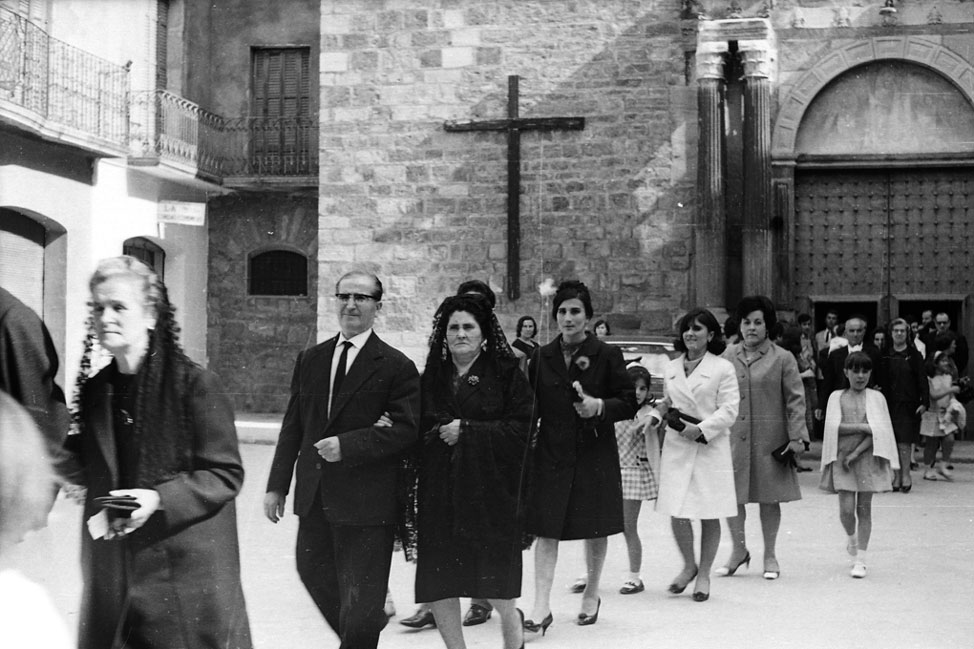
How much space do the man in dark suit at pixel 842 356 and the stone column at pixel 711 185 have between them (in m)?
3.46

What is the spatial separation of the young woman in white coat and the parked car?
2656 millimetres

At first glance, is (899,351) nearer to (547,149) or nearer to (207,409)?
(547,149)

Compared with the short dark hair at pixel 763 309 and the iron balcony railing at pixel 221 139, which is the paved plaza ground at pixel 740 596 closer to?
the short dark hair at pixel 763 309

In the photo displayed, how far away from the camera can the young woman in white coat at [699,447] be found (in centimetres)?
680

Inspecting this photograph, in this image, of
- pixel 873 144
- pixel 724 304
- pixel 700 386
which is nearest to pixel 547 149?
pixel 724 304

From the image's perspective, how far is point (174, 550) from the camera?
3311 mm

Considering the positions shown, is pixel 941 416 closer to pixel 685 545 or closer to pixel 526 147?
pixel 685 545

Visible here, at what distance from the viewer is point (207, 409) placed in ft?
11.2

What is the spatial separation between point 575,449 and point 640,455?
1347mm

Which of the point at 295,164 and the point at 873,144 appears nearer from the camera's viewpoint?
the point at 873,144

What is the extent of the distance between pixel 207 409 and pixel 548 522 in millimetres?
2796

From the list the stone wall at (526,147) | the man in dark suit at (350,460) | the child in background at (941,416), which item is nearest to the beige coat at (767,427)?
the man in dark suit at (350,460)

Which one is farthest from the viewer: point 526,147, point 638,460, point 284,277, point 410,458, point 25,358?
point 284,277

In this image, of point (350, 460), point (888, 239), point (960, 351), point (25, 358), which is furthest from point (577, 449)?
point (888, 239)
